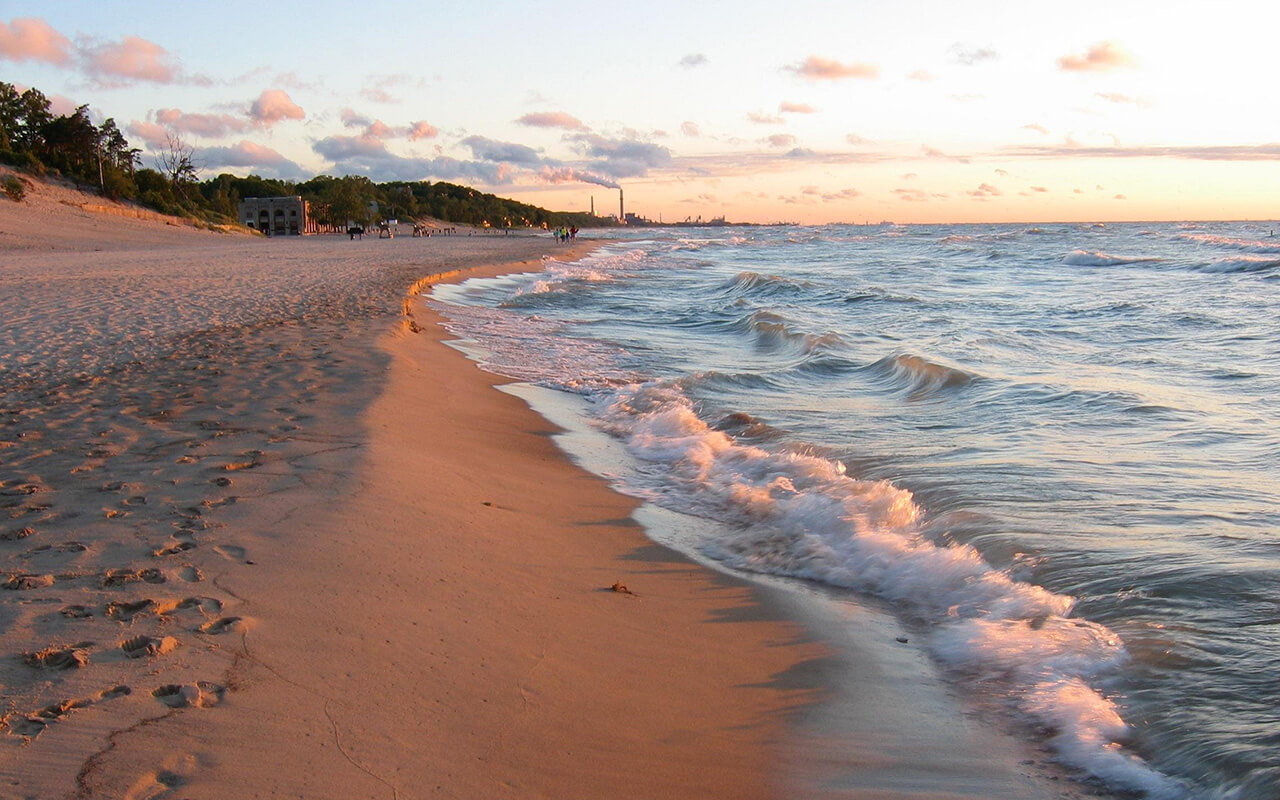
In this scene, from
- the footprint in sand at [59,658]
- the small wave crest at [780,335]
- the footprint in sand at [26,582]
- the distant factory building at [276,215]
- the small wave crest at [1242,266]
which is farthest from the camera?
the distant factory building at [276,215]

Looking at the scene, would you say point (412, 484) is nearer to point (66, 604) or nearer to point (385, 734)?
point (66, 604)

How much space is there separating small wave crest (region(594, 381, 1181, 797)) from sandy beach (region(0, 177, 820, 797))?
0.70m

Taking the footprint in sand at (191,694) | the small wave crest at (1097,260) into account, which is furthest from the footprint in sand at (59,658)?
the small wave crest at (1097,260)

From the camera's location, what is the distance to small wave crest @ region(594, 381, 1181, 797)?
362 cm

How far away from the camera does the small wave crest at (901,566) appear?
3.62 meters

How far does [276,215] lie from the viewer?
79500 millimetres

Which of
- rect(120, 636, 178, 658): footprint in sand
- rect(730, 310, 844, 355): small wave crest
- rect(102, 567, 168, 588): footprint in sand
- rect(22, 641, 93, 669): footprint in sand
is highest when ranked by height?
rect(730, 310, 844, 355): small wave crest

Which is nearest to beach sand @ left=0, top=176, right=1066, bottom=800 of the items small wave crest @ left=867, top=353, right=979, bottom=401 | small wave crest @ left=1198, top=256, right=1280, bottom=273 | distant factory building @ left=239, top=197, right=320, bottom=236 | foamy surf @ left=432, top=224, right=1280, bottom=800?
foamy surf @ left=432, top=224, right=1280, bottom=800

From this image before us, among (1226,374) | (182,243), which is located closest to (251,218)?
(182,243)

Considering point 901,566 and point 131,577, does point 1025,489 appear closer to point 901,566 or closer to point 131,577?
point 901,566

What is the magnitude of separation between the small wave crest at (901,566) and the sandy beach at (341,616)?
0.70 m

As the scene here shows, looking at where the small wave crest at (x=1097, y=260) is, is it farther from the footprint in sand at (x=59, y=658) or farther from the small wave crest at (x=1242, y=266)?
the footprint in sand at (x=59, y=658)

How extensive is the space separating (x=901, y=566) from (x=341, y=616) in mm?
3153

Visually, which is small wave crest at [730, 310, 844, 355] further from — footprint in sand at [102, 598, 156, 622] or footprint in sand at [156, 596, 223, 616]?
footprint in sand at [102, 598, 156, 622]
